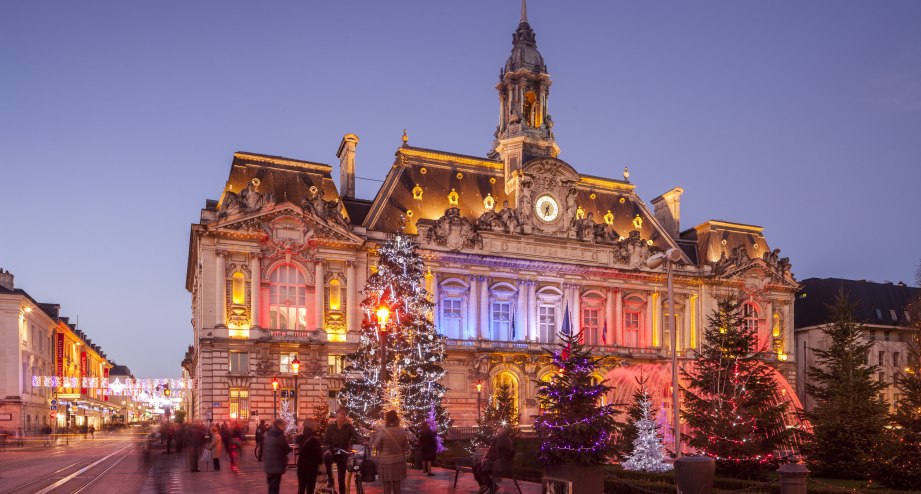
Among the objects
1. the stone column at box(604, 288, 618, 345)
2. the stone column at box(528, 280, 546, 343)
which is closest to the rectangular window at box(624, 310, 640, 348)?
the stone column at box(604, 288, 618, 345)

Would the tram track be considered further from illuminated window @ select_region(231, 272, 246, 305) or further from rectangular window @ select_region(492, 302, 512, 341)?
rectangular window @ select_region(492, 302, 512, 341)

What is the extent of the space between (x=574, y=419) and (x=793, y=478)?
20.4 ft

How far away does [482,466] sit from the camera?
2156 cm

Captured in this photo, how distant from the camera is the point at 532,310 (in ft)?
206

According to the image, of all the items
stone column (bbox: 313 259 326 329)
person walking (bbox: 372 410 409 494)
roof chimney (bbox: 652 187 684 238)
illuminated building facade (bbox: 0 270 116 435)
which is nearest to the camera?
person walking (bbox: 372 410 409 494)

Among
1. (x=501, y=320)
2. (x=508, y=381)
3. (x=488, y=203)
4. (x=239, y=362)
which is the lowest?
(x=508, y=381)

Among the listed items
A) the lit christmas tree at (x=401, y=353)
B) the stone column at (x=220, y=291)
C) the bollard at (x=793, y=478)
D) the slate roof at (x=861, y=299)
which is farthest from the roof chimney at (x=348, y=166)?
the bollard at (x=793, y=478)

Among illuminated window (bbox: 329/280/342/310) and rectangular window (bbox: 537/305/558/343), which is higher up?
illuminated window (bbox: 329/280/342/310)

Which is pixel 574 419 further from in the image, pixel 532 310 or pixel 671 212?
pixel 671 212

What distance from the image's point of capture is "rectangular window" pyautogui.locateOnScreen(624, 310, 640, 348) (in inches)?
2625

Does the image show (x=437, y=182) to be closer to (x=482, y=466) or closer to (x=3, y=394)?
(x=3, y=394)

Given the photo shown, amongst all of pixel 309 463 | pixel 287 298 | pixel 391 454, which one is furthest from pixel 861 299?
pixel 309 463

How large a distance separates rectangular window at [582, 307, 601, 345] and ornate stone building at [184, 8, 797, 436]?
147 mm

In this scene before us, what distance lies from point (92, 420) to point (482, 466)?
118 m
